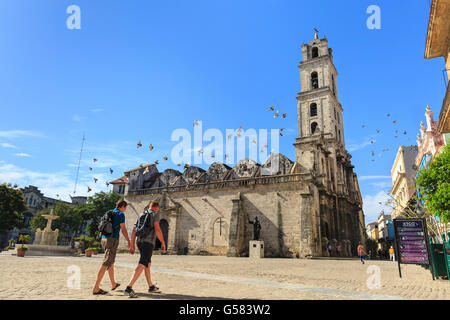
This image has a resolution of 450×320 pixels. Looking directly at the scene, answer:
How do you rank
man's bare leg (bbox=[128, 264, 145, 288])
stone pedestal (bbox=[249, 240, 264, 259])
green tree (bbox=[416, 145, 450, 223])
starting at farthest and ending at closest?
stone pedestal (bbox=[249, 240, 264, 259])
green tree (bbox=[416, 145, 450, 223])
man's bare leg (bbox=[128, 264, 145, 288])

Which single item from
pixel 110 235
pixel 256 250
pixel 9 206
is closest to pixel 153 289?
pixel 110 235

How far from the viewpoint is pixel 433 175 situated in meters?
12.8

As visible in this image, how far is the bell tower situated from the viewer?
32.4 meters

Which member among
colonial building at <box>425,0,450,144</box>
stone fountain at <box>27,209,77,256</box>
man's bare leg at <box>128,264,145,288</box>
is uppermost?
colonial building at <box>425,0,450,144</box>

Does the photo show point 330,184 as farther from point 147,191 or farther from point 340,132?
point 147,191

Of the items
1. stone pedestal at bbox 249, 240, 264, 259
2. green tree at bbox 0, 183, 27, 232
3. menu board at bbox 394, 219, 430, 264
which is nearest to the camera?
menu board at bbox 394, 219, 430, 264

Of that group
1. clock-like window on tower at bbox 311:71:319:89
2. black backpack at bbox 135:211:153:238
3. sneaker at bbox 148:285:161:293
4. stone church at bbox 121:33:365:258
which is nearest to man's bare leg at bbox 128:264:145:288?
sneaker at bbox 148:285:161:293

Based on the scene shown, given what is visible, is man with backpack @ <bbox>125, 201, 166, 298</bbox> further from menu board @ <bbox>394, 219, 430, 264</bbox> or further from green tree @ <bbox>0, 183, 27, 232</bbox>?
green tree @ <bbox>0, 183, 27, 232</bbox>

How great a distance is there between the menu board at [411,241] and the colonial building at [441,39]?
415 centimetres

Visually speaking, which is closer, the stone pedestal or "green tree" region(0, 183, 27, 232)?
the stone pedestal

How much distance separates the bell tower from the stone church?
0.38ft

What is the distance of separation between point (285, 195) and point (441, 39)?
56.7 ft

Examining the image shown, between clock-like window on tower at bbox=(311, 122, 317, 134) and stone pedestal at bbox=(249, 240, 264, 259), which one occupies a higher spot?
clock-like window on tower at bbox=(311, 122, 317, 134)
